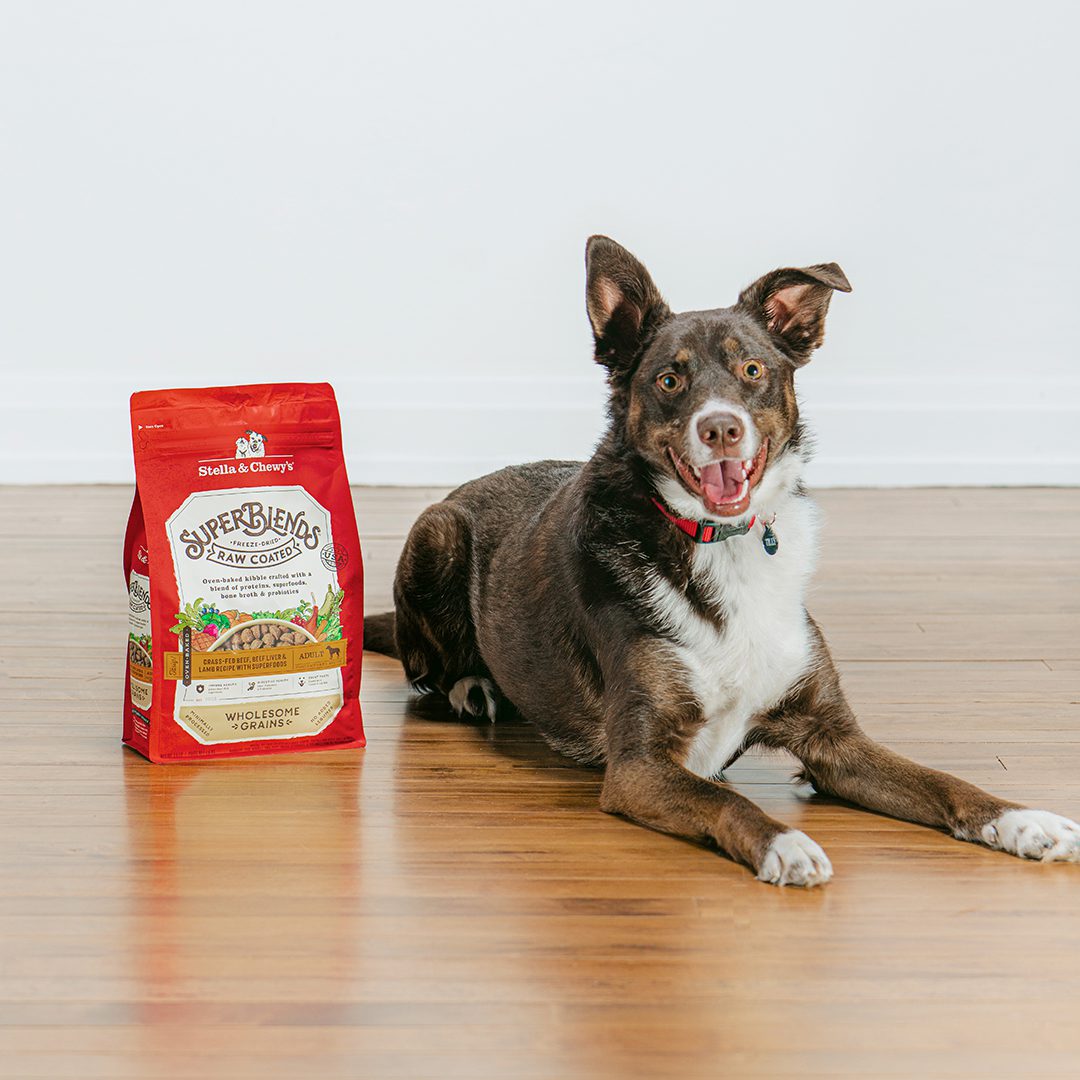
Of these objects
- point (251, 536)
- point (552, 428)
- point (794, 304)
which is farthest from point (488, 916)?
point (552, 428)

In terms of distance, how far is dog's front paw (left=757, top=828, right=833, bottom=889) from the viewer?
223cm

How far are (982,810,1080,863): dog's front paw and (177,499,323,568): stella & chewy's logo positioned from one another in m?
1.31

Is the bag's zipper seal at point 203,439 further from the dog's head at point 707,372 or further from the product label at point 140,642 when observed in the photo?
the dog's head at point 707,372

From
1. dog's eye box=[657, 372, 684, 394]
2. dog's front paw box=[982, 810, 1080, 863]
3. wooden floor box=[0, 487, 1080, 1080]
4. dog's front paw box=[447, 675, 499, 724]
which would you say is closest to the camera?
wooden floor box=[0, 487, 1080, 1080]

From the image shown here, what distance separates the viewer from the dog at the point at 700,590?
249 cm

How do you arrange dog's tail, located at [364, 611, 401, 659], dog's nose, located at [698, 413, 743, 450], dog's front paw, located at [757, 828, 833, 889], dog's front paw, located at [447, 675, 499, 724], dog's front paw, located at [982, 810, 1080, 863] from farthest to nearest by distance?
dog's tail, located at [364, 611, 401, 659] < dog's front paw, located at [447, 675, 499, 724] < dog's nose, located at [698, 413, 743, 450] < dog's front paw, located at [982, 810, 1080, 863] < dog's front paw, located at [757, 828, 833, 889]

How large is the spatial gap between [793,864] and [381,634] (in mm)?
1626

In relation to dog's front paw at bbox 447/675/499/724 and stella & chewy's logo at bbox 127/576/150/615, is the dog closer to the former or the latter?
dog's front paw at bbox 447/675/499/724

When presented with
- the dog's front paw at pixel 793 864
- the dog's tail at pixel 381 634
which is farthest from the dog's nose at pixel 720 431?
the dog's tail at pixel 381 634

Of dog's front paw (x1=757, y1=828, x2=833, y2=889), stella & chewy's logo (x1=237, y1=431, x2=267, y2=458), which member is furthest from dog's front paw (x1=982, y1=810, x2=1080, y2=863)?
stella & chewy's logo (x1=237, y1=431, x2=267, y2=458)

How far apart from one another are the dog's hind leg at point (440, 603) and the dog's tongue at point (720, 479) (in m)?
0.80

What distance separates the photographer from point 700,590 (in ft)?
8.59

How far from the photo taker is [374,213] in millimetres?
5914

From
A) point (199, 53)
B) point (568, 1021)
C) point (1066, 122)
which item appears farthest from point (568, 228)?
point (568, 1021)
